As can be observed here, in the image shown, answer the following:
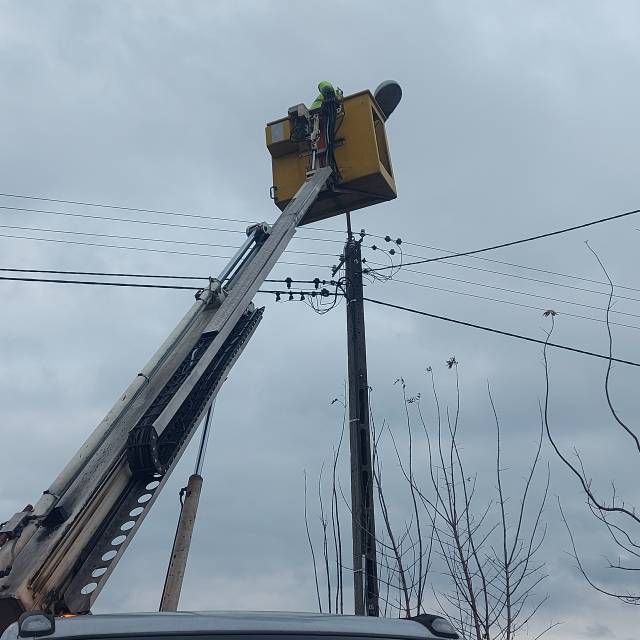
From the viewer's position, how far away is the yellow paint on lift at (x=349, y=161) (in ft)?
30.2

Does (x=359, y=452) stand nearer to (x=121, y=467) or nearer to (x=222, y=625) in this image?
(x=121, y=467)

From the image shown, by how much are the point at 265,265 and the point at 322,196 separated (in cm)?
212

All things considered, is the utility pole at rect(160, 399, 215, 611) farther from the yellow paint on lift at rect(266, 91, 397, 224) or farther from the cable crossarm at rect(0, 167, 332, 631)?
the yellow paint on lift at rect(266, 91, 397, 224)

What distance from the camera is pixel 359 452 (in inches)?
394

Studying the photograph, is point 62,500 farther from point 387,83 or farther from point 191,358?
Result: point 387,83

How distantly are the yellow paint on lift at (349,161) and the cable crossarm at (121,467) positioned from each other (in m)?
2.43

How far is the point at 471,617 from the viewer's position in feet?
28.5

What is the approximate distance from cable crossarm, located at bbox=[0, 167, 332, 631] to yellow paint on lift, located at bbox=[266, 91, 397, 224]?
2428mm

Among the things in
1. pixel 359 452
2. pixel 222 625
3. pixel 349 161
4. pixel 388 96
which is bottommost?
pixel 222 625

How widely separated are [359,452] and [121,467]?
16.5 ft

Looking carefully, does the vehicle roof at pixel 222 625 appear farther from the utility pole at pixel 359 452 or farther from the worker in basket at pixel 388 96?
the worker in basket at pixel 388 96

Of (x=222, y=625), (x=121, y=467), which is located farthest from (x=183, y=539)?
(x=222, y=625)

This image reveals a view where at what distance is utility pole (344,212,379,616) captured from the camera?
30.5 feet

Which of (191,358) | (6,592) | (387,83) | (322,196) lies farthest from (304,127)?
(6,592)
